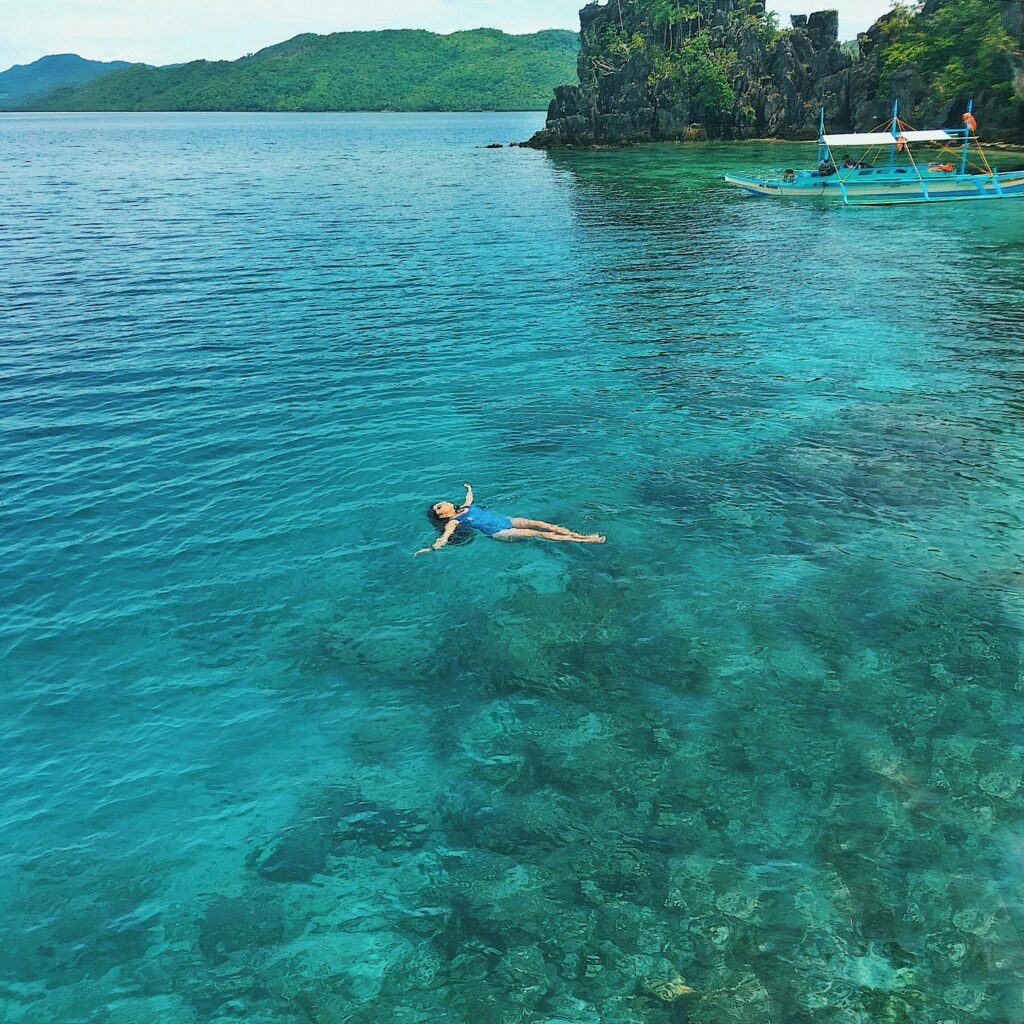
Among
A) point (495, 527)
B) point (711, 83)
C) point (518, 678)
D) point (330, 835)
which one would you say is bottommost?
point (330, 835)

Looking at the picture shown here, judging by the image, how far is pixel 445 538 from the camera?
18.5 m

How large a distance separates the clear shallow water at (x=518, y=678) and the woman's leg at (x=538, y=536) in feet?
1.08

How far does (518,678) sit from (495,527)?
16.9ft

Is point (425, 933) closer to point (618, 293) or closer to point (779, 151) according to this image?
point (618, 293)

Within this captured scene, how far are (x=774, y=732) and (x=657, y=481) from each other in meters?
9.69

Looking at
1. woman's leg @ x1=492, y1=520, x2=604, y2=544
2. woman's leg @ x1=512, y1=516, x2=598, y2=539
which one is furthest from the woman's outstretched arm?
woman's leg @ x1=512, y1=516, x2=598, y2=539

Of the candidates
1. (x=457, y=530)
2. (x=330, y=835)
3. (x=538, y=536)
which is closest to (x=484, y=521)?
(x=457, y=530)

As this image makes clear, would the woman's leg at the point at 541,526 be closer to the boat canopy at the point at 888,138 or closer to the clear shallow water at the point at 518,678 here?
the clear shallow water at the point at 518,678

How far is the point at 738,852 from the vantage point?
10.7m

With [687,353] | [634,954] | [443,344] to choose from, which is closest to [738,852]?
[634,954]

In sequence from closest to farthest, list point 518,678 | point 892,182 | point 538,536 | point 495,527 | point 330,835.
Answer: point 330,835 → point 518,678 → point 495,527 → point 538,536 → point 892,182

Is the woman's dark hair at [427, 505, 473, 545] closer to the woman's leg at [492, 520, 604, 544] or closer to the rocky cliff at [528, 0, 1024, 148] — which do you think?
the woman's leg at [492, 520, 604, 544]

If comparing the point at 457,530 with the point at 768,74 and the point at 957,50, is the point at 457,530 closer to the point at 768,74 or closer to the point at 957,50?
the point at 957,50

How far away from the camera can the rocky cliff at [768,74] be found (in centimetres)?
9775
